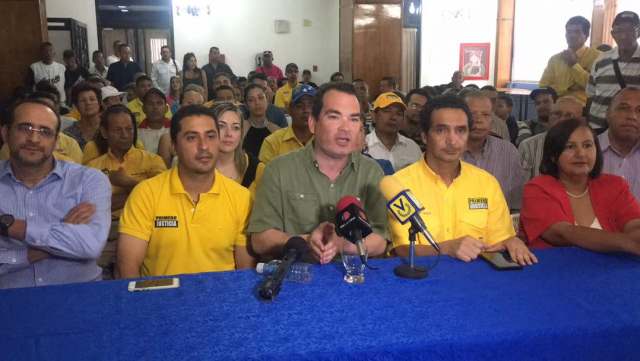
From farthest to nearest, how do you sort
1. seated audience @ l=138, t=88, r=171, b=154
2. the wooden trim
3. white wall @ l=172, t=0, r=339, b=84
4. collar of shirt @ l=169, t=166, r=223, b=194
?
white wall @ l=172, t=0, r=339, b=84 → the wooden trim → seated audience @ l=138, t=88, r=171, b=154 → collar of shirt @ l=169, t=166, r=223, b=194

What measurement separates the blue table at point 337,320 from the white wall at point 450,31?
410 inches

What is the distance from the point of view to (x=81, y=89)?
187 inches

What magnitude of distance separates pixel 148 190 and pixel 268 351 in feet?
4.00

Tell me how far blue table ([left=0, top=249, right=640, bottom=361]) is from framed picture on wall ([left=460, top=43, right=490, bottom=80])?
1092cm

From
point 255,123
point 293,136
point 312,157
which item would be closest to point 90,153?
point 293,136

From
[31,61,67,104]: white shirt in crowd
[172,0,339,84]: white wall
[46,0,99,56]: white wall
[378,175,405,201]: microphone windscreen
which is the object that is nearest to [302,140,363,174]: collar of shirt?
[378,175,405,201]: microphone windscreen

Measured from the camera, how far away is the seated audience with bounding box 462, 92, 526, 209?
3508mm

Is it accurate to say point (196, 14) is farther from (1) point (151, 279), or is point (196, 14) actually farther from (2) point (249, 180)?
(1) point (151, 279)

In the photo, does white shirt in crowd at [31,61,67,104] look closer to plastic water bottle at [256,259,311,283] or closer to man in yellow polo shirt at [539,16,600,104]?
man in yellow polo shirt at [539,16,600,104]

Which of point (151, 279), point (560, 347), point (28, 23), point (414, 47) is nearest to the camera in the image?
point (560, 347)

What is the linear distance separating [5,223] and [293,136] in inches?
91.1

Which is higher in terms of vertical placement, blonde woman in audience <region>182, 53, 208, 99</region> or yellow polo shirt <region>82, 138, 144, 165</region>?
blonde woman in audience <region>182, 53, 208, 99</region>

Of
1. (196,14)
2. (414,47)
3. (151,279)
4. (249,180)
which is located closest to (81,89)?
(249,180)

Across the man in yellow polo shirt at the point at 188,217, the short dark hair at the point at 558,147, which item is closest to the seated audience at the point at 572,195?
the short dark hair at the point at 558,147
